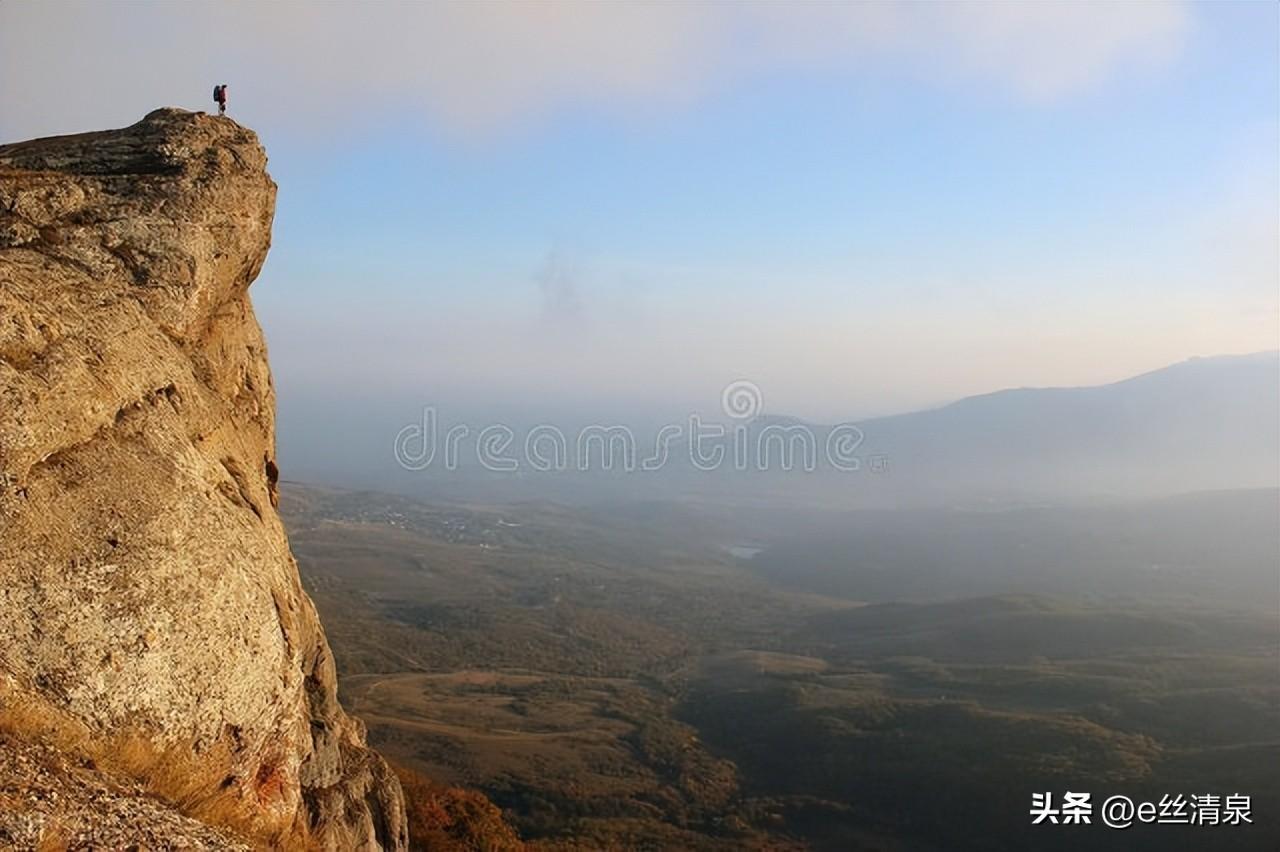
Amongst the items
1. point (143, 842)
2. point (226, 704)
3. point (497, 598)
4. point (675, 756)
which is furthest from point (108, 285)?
point (497, 598)

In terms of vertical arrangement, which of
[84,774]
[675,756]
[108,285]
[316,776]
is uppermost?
[108,285]

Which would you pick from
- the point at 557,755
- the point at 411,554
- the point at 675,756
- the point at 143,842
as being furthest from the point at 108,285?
the point at 411,554

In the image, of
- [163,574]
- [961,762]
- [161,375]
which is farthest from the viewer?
[961,762]

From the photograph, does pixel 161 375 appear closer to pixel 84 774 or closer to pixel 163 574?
pixel 163 574

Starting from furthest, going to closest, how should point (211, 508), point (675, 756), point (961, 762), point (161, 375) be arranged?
point (675, 756)
point (961, 762)
point (161, 375)
point (211, 508)

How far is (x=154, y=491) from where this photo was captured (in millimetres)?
13062

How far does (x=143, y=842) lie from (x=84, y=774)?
1.20 m

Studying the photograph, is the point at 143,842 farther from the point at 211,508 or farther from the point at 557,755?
the point at 557,755

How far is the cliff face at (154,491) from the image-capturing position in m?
11.4

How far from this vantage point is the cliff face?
11.4 m

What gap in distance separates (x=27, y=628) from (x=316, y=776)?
291 inches

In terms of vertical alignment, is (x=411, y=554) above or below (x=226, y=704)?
below

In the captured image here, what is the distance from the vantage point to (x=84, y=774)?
10648mm

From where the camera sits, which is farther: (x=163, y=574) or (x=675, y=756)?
(x=675, y=756)
